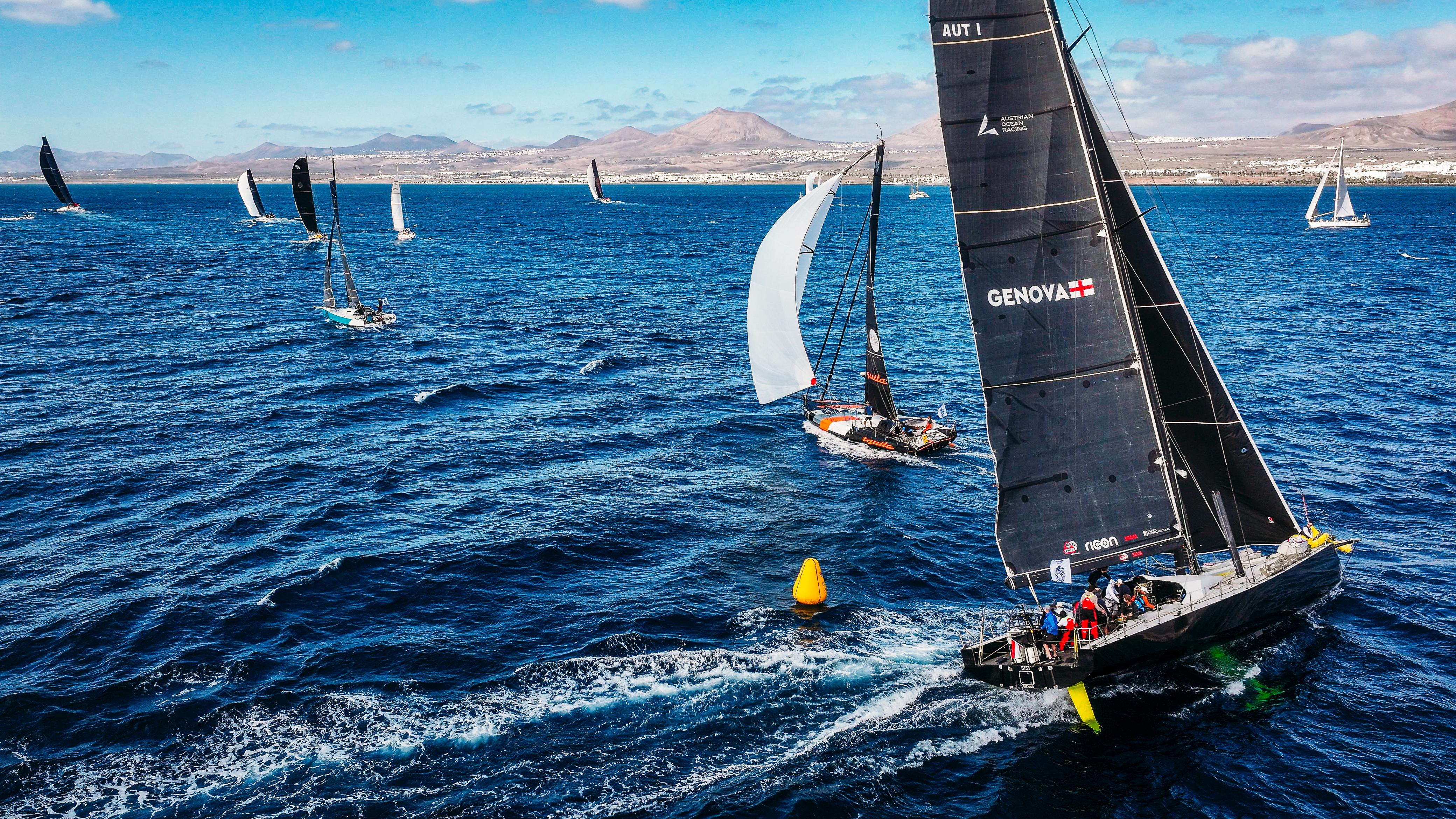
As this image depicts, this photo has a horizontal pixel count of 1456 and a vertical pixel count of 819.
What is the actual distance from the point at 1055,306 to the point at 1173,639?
10.6m

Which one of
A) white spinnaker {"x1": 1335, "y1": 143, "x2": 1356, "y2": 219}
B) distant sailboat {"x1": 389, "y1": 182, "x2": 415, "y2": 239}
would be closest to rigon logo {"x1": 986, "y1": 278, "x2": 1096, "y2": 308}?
distant sailboat {"x1": 389, "y1": 182, "x2": 415, "y2": 239}

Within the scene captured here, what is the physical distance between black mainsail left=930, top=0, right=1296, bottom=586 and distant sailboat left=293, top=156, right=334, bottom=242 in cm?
10041

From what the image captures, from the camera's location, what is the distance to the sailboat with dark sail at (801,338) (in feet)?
152

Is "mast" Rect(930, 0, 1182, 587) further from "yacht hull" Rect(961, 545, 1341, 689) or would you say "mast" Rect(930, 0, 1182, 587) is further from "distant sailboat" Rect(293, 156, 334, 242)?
"distant sailboat" Rect(293, 156, 334, 242)

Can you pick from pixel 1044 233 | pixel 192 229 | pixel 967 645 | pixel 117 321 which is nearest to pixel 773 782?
pixel 967 645

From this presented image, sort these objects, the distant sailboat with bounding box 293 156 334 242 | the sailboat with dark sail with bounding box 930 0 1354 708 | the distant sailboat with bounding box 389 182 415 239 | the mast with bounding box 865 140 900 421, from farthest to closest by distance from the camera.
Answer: the distant sailboat with bounding box 389 182 415 239, the distant sailboat with bounding box 293 156 334 242, the mast with bounding box 865 140 900 421, the sailboat with dark sail with bounding box 930 0 1354 708

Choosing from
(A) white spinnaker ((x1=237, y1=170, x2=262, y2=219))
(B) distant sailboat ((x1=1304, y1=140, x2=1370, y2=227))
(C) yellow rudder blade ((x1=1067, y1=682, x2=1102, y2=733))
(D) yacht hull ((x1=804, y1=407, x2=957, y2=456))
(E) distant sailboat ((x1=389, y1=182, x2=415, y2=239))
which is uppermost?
(A) white spinnaker ((x1=237, y1=170, x2=262, y2=219))

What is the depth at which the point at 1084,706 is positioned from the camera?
24.4m

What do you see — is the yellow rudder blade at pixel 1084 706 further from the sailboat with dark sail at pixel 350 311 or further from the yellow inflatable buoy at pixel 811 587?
the sailboat with dark sail at pixel 350 311

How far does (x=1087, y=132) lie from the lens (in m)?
24.6

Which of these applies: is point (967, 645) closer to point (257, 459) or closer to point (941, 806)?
point (941, 806)

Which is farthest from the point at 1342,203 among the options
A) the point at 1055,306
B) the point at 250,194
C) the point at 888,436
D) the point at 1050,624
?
the point at 250,194

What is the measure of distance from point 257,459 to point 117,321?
1813 inches

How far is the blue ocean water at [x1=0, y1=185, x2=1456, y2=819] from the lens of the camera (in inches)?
886
